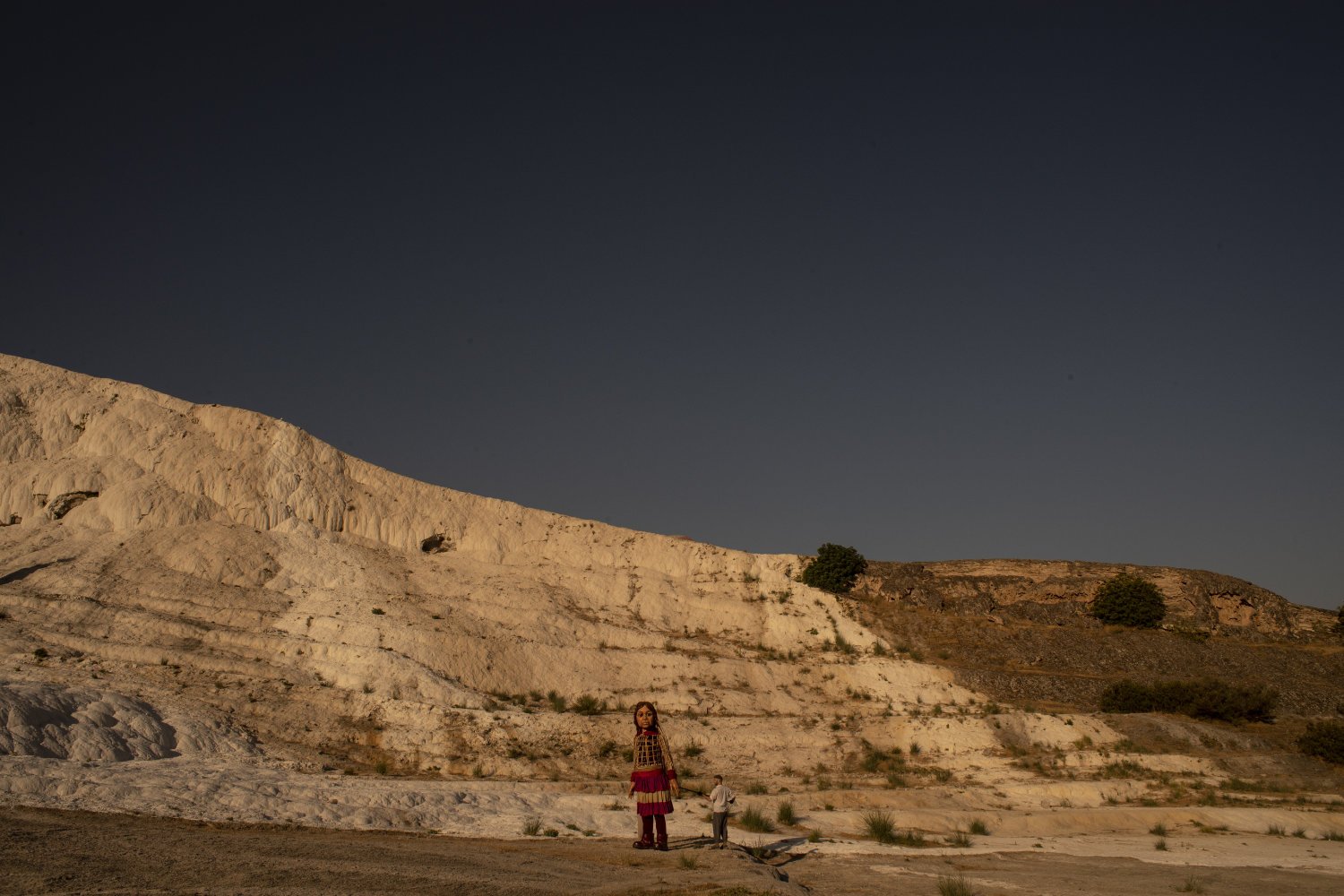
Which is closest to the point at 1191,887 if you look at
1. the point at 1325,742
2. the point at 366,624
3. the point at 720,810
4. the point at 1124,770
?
the point at 720,810

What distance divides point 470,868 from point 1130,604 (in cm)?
3740

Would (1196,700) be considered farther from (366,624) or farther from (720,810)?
(366,624)

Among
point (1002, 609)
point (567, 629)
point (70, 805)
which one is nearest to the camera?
point (70, 805)

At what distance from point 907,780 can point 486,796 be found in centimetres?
1158

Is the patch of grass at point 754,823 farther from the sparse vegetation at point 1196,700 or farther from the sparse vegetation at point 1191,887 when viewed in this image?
the sparse vegetation at point 1196,700

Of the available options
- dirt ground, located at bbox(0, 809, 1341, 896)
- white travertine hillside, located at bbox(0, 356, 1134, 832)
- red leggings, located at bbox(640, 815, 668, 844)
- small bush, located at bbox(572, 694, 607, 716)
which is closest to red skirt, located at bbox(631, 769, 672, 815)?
red leggings, located at bbox(640, 815, 668, 844)

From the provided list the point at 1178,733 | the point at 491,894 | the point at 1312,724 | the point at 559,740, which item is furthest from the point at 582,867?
the point at 1312,724

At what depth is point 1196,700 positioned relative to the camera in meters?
29.1

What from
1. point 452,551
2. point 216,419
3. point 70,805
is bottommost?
point 70,805

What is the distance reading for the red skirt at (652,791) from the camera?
12.0 m

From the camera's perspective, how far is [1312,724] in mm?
26812

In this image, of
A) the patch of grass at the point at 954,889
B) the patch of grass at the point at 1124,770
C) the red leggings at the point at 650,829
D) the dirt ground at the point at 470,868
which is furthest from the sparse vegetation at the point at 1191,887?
the patch of grass at the point at 1124,770

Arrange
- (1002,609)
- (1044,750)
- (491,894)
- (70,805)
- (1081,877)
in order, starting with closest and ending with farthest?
(491,894) < (70,805) < (1081,877) < (1044,750) < (1002,609)

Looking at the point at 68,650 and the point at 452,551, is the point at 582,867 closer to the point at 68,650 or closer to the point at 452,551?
the point at 68,650
